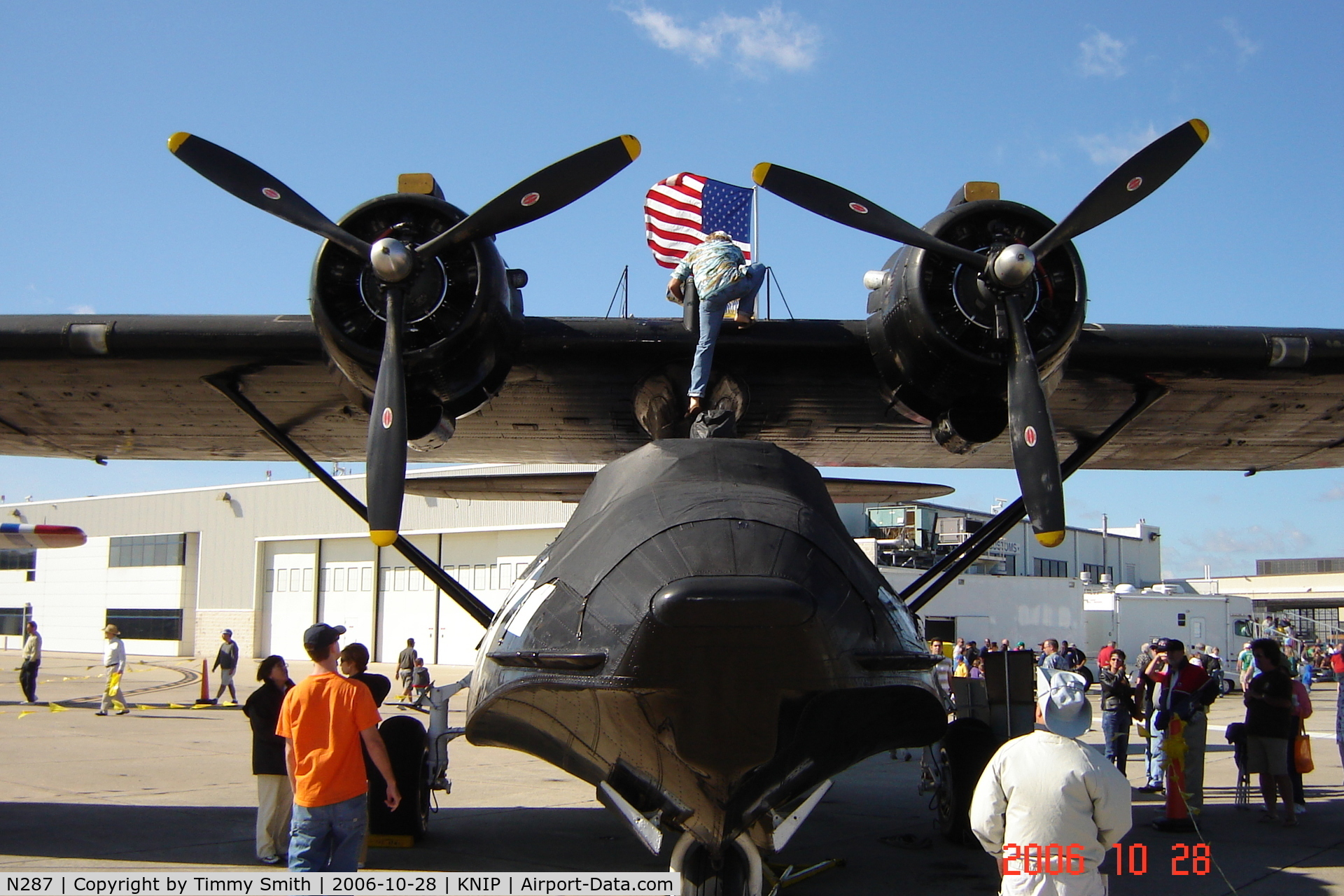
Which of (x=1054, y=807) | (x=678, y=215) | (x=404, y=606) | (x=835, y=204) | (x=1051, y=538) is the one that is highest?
(x=678, y=215)

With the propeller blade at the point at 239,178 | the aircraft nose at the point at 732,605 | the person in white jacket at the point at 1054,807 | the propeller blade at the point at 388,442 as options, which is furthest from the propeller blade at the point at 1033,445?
the propeller blade at the point at 239,178

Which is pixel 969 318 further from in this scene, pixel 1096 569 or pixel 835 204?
pixel 1096 569

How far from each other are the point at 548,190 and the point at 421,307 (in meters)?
1.05

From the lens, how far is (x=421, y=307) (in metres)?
6.25

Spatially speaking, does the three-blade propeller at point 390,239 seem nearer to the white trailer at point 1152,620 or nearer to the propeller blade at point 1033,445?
the propeller blade at point 1033,445

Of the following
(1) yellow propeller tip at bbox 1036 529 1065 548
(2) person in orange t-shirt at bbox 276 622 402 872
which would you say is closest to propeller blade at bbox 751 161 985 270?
(1) yellow propeller tip at bbox 1036 529 1065 548

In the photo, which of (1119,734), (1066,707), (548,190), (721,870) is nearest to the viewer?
(1066,707)

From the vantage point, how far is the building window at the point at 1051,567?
157 ft

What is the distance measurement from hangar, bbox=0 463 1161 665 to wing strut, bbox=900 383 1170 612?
652 inches

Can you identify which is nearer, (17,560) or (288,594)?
(288,594)

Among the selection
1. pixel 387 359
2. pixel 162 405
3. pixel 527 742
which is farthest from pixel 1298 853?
pixel 162 405

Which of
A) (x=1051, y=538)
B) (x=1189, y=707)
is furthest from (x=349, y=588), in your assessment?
(x=1051, y=538)

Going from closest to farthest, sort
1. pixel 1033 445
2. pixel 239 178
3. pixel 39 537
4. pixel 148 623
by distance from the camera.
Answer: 1. pixel 1033 445
2. pixel 239 178
3. pixel 39 537
4. pixel 148 623

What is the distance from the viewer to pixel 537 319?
23.2ft
